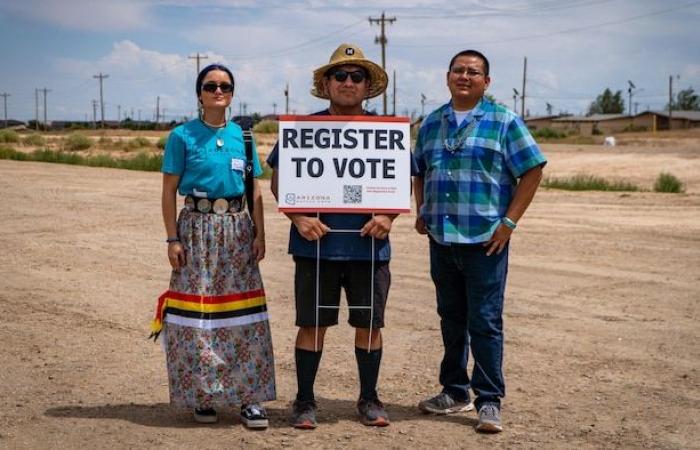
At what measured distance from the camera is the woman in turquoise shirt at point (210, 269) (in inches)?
225

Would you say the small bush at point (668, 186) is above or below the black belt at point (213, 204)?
below

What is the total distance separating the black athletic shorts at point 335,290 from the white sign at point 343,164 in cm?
34

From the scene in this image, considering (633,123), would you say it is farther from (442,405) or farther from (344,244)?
(344,244)

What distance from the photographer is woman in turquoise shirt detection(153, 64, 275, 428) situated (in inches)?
225

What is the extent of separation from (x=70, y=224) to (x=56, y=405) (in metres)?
9.86

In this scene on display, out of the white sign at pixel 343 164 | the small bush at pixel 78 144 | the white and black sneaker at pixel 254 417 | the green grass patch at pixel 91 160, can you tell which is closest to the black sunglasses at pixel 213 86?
the white sign at pixel 343 164

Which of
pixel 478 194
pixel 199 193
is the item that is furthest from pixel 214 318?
pixel 478 194

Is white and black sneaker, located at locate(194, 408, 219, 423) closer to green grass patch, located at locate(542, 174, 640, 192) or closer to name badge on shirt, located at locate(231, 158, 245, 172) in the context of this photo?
name badge on shirt, located at locate(231, 158, 245, 172)

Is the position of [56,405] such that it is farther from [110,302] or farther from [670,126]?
[670,126]

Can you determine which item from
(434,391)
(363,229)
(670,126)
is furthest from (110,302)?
(670,126)

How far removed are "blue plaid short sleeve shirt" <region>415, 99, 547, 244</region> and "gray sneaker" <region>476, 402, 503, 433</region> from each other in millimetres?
1055

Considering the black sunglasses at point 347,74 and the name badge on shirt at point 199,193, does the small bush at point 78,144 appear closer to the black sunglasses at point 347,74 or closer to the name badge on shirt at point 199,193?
the name badge on shirt at point 199,193

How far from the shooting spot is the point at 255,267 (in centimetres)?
589

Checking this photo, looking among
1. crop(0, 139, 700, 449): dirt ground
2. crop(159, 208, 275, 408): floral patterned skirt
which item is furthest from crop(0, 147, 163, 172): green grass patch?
crop(159, 208, 275, 408): floral patterned skirt
